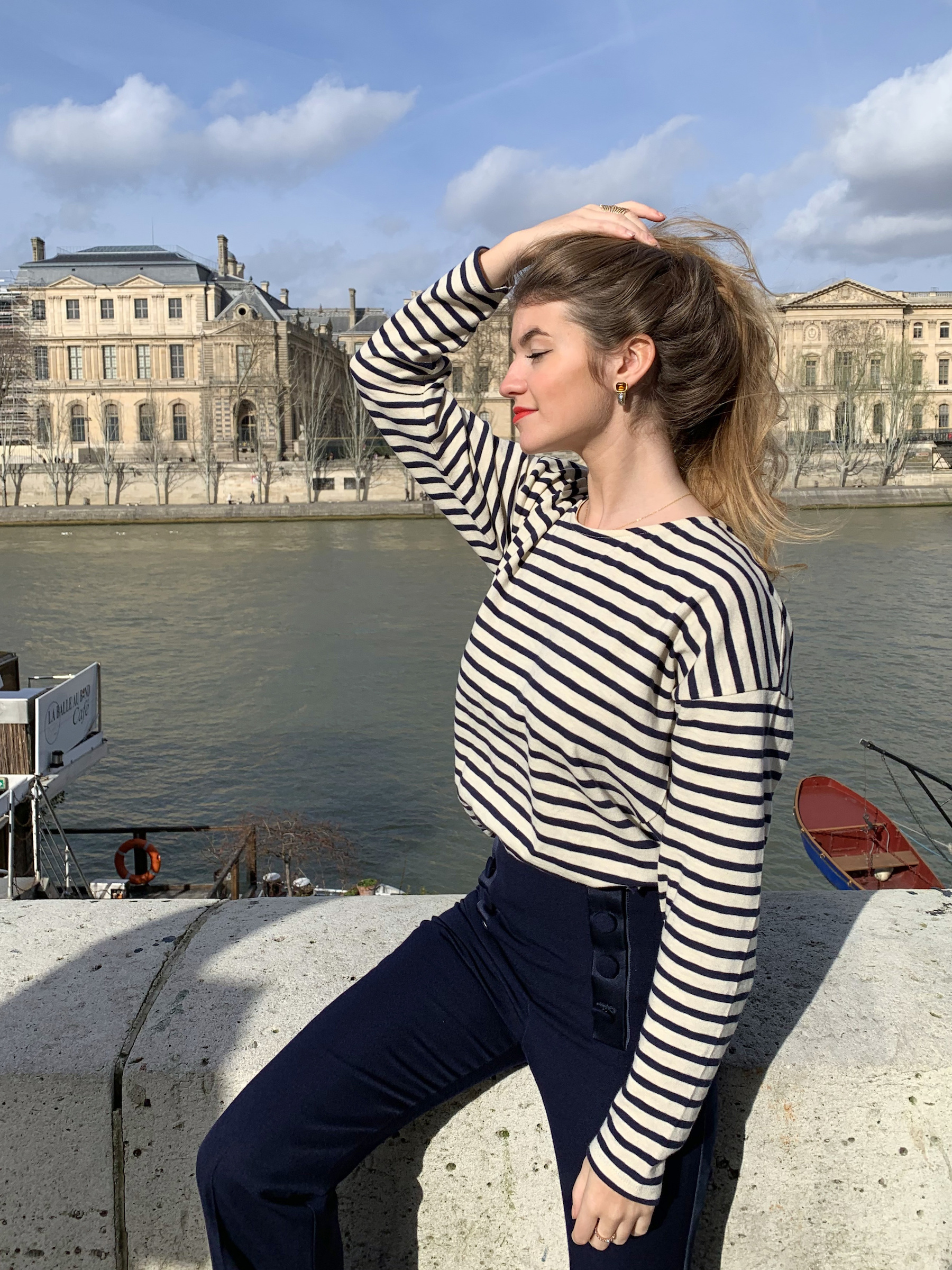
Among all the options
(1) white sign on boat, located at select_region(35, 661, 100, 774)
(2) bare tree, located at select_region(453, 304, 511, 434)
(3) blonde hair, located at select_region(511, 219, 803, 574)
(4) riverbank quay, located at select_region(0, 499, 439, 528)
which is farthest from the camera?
(2) bare tree, located at select_region(453, 304, 511, 434)

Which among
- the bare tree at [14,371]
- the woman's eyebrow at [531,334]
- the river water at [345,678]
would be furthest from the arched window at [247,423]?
the woman's eyebrow at [531,334]

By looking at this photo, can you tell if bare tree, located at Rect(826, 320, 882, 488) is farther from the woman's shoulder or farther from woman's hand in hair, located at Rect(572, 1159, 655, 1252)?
woman's hand in hair, located at Rect(572, 1159, 655, 1252)

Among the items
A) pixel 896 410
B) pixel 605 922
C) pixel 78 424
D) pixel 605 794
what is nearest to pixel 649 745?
pixel 605 794

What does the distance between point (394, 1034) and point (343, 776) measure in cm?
818

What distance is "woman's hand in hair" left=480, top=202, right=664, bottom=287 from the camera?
113 cm

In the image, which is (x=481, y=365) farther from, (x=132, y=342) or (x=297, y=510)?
(x=132, y=342)

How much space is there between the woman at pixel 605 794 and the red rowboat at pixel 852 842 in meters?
5.63

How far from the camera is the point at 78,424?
43000 millimetres

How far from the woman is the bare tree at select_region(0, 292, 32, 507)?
134 ft

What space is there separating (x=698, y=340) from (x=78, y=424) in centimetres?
4511

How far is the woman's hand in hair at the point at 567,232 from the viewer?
1.13m

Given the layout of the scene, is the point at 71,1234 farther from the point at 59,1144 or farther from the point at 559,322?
the point at 559,322

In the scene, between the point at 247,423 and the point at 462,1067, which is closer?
the point at 462,1067

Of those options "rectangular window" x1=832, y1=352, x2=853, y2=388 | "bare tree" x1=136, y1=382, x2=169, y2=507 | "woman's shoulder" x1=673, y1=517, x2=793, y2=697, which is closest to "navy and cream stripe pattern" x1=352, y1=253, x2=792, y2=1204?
"woman's shoulder" x1=673, y1=517, x2=793, y2=697
